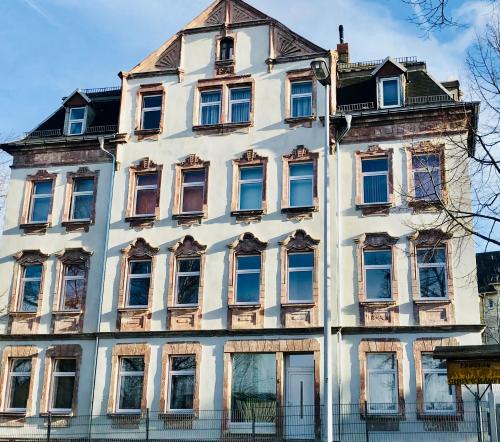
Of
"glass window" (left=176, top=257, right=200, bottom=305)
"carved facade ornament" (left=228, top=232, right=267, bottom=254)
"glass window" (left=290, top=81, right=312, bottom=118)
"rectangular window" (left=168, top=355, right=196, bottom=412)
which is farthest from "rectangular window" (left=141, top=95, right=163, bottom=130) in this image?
"rectangular window" (left=168, top=355, right=196, bottom=412)

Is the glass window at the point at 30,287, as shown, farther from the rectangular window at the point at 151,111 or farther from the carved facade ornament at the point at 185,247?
the rectangular window at the point at 151,111

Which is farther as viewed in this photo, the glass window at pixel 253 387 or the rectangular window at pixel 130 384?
the rectangular window at pixel 130 384

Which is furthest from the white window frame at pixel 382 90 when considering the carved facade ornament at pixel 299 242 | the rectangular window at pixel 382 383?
the rectangular window at pixel 382 383

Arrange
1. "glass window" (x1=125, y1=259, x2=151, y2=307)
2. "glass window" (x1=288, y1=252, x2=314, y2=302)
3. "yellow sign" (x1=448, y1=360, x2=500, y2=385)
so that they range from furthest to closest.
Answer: "glass window" (x1=125, y1=259, x2=151, y2=307) → "glass window" (x1=288, y1=252, x2=314, y2=302) → "yellow sign" (x1=448, y1=360, x2=500, y2=385)

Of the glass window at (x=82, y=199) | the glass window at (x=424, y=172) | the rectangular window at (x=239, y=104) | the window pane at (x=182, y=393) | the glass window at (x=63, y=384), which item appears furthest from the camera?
the glass window at (x=82, y=199)

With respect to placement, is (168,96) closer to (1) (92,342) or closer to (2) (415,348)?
(1) (92,342)

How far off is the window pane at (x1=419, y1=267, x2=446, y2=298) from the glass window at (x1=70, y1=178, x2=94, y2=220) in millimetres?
12351

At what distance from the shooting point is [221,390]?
883 inches

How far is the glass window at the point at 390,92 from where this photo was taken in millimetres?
24786

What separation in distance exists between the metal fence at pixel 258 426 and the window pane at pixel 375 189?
6934 mm

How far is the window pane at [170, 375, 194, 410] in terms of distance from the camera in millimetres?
22772

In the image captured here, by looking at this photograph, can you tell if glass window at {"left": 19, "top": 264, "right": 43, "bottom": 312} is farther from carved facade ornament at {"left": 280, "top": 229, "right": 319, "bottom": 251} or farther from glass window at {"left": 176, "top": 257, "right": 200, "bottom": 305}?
carved facade ornament at {"left": 280, "top": 229, "right": 319, "bottom": 251}

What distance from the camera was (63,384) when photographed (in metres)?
24.1

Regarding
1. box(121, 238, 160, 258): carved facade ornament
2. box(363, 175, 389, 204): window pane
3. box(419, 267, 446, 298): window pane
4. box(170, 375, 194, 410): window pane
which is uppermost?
Answer: box(363, 175, 389, 204): window pane
